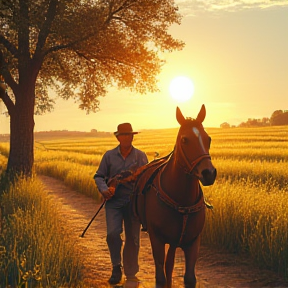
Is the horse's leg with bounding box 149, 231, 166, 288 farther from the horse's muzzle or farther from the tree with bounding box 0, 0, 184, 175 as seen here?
the tree with bounding box 0, 0, 184, 175

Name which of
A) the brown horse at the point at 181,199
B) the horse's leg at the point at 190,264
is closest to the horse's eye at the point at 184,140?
the brown horse at the point at 181,199

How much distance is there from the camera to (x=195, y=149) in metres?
4.77

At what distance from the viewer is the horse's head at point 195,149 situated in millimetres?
4547

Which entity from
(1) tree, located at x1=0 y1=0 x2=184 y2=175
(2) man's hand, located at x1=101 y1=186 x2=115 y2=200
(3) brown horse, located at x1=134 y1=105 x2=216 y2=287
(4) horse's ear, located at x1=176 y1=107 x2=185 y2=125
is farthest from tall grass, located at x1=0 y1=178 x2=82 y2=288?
(1) tree, located at x1=0 y1=0 x2=184 y2=175

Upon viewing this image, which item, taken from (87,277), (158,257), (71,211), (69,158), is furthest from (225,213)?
(69,158)

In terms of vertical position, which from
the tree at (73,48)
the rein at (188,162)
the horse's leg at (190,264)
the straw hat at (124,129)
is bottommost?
the horse's leg at (190,264)

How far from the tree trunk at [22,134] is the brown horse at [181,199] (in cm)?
1334

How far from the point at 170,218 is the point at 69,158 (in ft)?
89.3

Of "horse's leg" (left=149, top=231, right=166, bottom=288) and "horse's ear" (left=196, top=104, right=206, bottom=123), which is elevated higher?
"horse's ear" (left=196, top=104, right=206, bottom=123)

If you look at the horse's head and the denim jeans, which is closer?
the horse's head

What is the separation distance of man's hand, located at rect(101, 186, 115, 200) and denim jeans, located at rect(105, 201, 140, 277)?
312 millimetres

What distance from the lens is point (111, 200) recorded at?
21.5 ft

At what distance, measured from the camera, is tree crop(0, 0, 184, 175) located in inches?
634

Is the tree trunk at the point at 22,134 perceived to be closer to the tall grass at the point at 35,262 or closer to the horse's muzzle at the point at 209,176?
the tall grass at the point at 35,262
